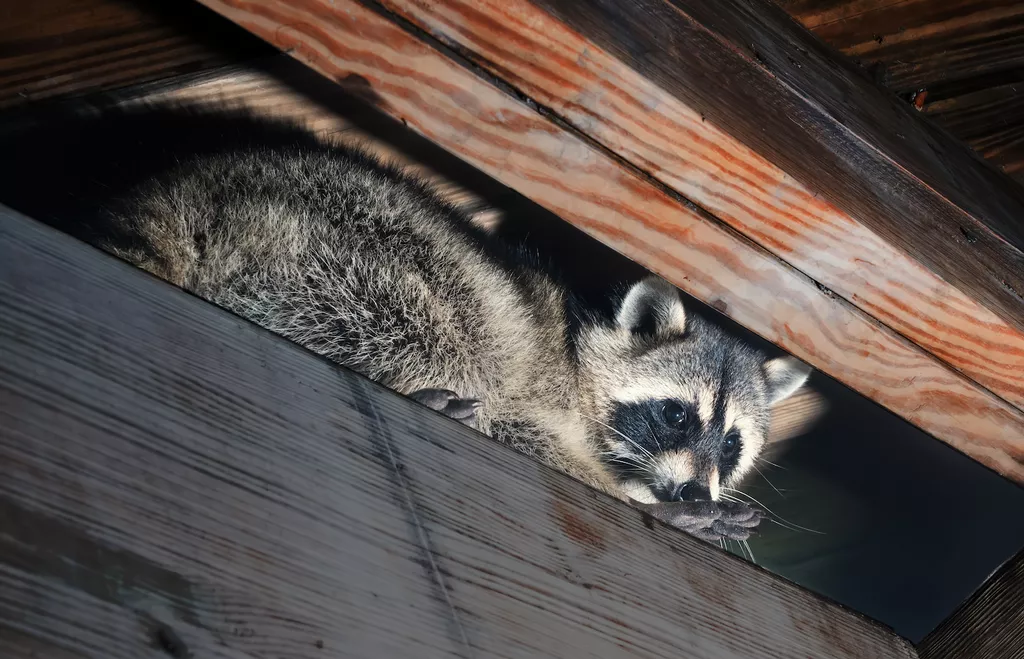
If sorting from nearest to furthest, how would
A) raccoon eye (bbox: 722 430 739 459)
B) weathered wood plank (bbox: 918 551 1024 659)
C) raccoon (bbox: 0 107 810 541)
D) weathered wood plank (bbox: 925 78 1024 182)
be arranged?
1. weathered wood plank (bbox: 918 551 1024 659)
2. raccoon (bbox: 0 107 810 541)
3. weathered wood plank (bbox: 925 78 1024 182)
4. raccoon eye (bbox: 722 430 739 459)

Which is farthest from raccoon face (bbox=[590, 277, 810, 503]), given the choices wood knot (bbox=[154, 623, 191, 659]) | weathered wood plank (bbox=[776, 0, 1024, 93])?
wood knot (bbox=[154, 623, 191, 659])

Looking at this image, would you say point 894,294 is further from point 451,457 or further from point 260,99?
point 260,99

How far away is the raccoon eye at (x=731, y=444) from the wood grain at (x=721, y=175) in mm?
1197

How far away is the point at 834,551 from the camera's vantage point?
2.45 metres

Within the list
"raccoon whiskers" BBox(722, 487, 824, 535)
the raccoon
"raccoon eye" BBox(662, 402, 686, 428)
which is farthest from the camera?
"raccoon eye" BBox(662, 402, 686, 428)

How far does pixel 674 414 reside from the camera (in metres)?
2.61

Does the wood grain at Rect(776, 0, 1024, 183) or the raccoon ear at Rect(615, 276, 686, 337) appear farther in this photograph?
the raccoon ear at Rect(615, 276, 686, 337)

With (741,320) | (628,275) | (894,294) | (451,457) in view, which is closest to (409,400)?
(451,457)

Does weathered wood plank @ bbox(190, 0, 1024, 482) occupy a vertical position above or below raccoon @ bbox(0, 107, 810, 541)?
above

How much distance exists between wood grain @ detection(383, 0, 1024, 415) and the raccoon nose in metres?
0.97

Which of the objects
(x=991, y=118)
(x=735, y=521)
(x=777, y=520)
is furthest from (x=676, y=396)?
(x=991, y=118)

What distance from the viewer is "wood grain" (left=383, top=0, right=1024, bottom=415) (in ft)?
3.68

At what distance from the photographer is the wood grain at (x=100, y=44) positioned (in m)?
1.36

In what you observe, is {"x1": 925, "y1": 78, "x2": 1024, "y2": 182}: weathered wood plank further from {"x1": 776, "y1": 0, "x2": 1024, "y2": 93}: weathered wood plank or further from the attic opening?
the attic opening
